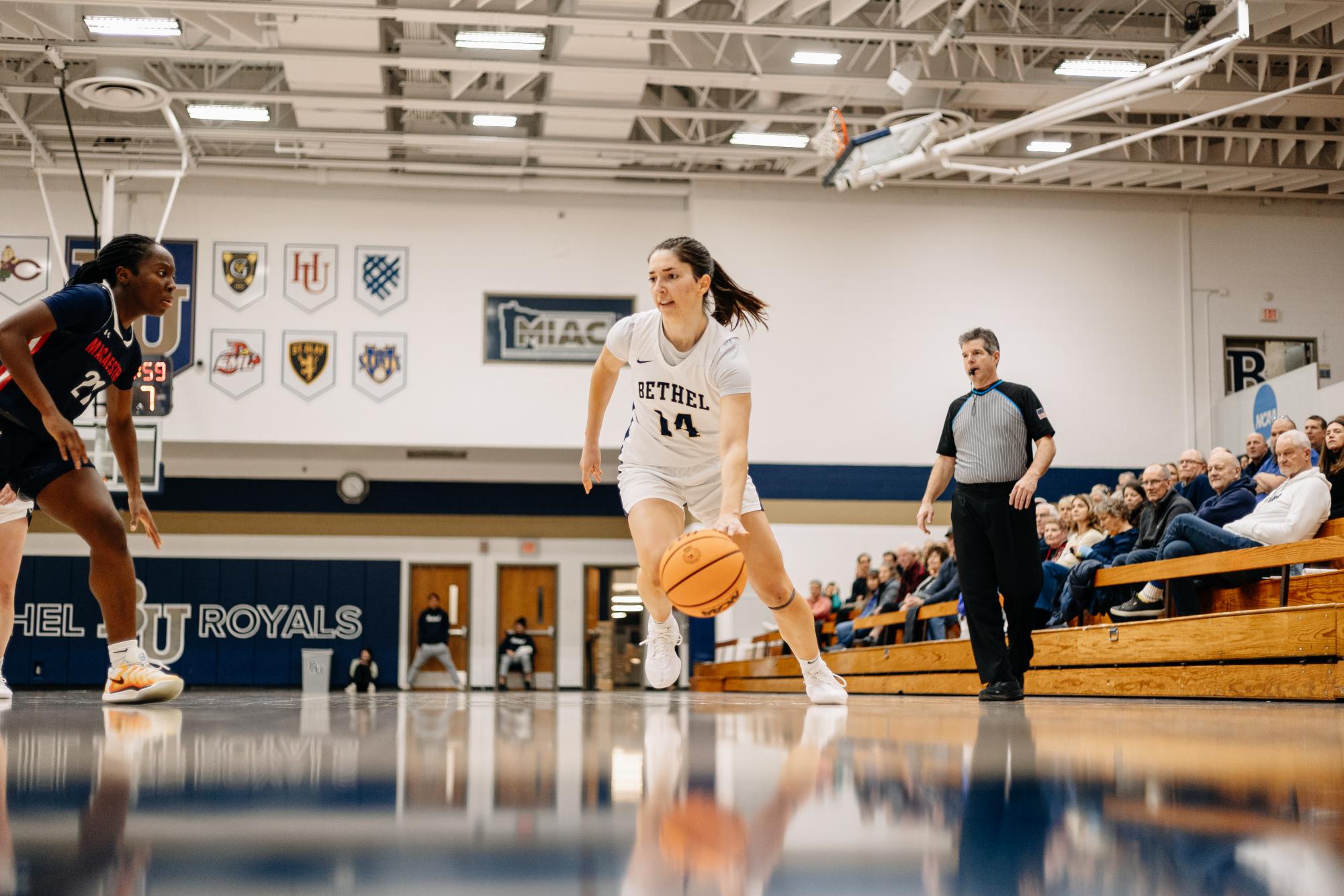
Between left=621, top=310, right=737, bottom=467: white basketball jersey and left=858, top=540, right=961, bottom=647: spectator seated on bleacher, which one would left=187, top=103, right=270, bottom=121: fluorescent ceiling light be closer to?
left=858, top=540, right=961, bottom=647: spectator seated on bleacher

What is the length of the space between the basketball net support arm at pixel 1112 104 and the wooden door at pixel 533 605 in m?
8.91

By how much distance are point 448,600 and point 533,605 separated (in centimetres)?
141

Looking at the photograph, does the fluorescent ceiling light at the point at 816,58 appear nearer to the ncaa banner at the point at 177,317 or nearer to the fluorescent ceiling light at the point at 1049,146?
the fluorescent ceiling light at the point at 1049,146

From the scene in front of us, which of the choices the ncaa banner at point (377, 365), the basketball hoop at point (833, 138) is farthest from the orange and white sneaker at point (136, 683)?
the ncaa banner at point (377, 365)

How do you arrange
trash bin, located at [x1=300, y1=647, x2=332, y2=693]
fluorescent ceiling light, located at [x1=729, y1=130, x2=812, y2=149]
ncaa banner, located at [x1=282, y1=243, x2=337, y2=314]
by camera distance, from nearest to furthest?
fluorescent ceiling light, located at [x1=729, y1=130, x2=812, y2=149] → ncaa banner, located at [x1=282, y1=243, x2=337, y2=314] → trash bin, located at [x1=300, y1=647, x2=332, y2=693]

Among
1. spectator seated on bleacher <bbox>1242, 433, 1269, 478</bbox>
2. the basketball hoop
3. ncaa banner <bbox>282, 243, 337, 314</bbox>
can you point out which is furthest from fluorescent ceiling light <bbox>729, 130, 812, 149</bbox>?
spectator seated on bleacher <bbox>1242, 433, 1269, 478</bbox>

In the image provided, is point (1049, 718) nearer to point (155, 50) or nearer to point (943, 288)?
point (155, 50)

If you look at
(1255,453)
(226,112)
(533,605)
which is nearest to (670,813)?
(1255,453)

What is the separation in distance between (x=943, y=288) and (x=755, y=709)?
1476 cm

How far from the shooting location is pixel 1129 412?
17984mm

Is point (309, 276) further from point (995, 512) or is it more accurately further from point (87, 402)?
point (995, 512)

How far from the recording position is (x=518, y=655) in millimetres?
19625

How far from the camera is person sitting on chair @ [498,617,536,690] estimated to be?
64.4ft

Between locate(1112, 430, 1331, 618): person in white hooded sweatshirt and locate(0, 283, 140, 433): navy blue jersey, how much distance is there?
4.99 meters
